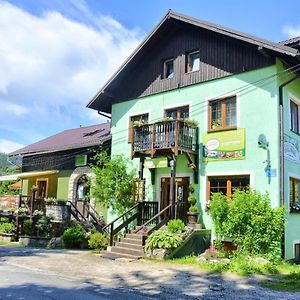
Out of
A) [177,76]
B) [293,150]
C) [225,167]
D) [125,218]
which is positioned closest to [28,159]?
[125,218]

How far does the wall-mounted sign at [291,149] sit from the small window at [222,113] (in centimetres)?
214

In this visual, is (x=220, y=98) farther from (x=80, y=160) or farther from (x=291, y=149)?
(x=80, y=160)

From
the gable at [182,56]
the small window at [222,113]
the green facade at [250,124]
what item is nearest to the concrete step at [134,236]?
the green facade at [250,124]

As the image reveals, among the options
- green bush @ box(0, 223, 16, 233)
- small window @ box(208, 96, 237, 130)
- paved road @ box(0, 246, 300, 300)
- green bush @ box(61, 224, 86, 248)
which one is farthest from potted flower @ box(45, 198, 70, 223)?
small window @ box(208, 96, 237, 130)

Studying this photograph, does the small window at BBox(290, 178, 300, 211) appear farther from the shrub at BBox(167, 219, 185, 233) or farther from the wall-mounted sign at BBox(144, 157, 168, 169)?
the wall-mounted sign at BBox(144, 157, 168, 169)

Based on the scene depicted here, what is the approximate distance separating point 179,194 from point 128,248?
4079 mm

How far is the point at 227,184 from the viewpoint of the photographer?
1557 centimetres

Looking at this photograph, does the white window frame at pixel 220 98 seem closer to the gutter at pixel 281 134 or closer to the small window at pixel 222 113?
the small window at pixel 222 113

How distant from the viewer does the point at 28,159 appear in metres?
28.8

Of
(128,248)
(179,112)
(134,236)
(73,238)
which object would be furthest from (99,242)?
(179,112)

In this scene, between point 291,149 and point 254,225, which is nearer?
point 254,225

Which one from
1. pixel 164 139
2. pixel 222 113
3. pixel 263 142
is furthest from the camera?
pixel 222 113

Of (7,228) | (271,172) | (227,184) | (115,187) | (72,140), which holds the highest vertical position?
(72,140)

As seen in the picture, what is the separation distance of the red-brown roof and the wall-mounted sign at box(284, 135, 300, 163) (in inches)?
402
